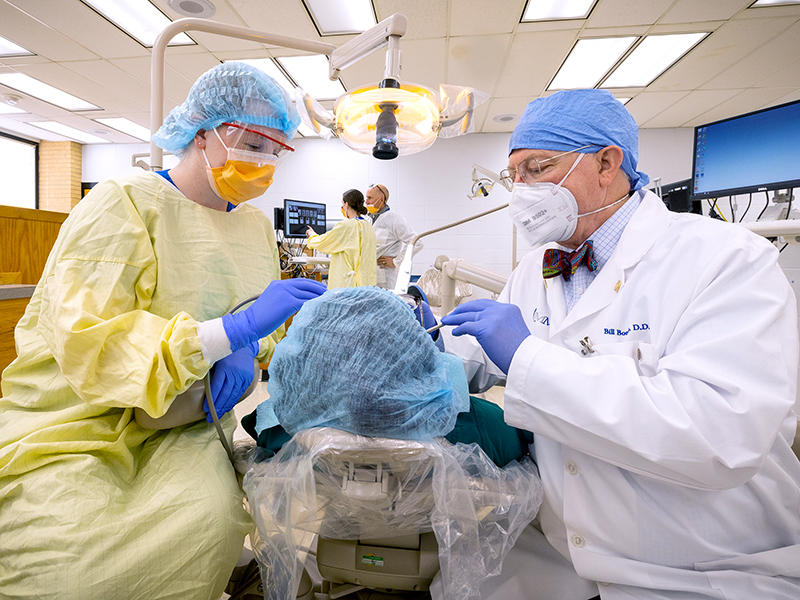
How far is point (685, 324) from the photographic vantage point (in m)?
0.78

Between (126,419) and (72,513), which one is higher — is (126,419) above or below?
above

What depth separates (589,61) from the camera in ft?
13.0

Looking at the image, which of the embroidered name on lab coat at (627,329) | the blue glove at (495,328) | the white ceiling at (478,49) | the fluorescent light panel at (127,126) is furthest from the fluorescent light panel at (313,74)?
the embroidered name on lab coat at (627,329)

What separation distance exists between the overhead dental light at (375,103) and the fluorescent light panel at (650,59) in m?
3.29

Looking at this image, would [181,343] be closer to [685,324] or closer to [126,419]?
[126,419]

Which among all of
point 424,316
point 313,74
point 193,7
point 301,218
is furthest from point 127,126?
point 424,316

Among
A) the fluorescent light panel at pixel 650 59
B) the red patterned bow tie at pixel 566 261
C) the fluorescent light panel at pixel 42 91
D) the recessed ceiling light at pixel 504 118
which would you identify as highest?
the fluorescent light panel at pixel 650 59

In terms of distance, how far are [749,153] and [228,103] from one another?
2.00 meters

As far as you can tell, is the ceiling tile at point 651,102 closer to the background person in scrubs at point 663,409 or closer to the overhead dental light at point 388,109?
the overhead dental light at point 388,109

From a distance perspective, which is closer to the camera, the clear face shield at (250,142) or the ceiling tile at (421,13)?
the clear face shield at (250,142)

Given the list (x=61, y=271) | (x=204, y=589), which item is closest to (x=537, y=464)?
(x=204, y=589)

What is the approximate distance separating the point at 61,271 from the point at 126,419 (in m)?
0.33

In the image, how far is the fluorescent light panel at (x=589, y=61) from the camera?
3.64 metres

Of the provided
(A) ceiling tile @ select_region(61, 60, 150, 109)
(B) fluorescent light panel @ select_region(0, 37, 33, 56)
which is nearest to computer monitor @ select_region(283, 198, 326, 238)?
(A) ceiling tile @ select_region(61, 60, 150, 109)
